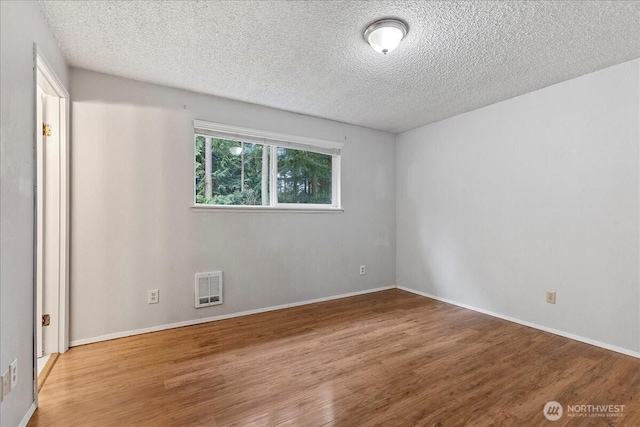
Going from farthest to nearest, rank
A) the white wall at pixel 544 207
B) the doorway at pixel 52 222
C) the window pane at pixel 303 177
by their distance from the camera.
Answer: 1. the window pane at pixel 303 177
2. the white wall at pixel 544 207
3. the doorway at pixel 52 222

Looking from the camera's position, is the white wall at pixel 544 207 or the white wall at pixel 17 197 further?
the white wall at pixel 544 207

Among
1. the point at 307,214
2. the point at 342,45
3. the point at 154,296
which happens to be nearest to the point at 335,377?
the point at 154,296

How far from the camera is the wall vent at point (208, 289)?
9.80ft

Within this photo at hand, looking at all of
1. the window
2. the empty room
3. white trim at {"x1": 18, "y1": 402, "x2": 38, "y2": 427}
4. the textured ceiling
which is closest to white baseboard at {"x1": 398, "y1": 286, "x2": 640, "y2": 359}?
the empty room

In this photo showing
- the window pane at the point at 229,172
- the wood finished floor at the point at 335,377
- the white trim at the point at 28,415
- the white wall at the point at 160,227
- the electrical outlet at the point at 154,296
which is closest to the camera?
the white trim at the point at 28,415

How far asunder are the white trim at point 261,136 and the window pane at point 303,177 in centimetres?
12

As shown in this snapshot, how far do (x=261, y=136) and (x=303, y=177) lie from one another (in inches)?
29.5

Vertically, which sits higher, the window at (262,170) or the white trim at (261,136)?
the white trim at (261,136)

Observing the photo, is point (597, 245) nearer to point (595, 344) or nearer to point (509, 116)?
point (595, 344)

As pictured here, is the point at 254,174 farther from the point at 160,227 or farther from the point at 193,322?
the point at 193,322

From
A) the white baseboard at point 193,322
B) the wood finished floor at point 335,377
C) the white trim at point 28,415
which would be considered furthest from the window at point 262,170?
the white trim at point 28,415

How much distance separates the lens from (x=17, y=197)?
1510mm

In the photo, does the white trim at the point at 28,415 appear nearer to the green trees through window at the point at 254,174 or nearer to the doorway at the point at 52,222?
the doorway at the point at 52,222

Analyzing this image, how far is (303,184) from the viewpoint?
378cm
